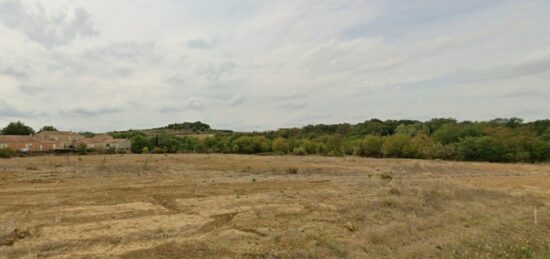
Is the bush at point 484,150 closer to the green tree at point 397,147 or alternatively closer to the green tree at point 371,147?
the green tree at point 397,147

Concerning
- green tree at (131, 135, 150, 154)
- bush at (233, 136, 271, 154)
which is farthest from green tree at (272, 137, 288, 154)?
green tree at (131, 135, 150, 154)

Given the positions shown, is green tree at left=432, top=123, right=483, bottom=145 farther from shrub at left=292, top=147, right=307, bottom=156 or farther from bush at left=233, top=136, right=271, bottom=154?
bush at left=233, top=136, right=271, bottom=154

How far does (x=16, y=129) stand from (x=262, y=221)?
9377 centimetres

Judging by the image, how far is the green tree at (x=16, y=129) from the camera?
8559 centimetres

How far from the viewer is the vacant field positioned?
9836 mm

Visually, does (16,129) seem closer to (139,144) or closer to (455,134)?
(139,144)

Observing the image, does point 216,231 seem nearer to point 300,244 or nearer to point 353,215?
point 300,244

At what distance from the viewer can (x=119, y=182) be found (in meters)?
21.8

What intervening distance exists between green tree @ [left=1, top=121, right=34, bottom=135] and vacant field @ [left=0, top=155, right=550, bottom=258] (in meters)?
77.1

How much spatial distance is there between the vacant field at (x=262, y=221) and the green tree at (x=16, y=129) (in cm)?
7715

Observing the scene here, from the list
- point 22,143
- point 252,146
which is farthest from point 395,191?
point 22,143

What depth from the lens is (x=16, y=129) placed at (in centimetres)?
8744

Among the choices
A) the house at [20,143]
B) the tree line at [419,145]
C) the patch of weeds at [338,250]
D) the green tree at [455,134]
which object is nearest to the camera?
the patch of weeds at [338,250]

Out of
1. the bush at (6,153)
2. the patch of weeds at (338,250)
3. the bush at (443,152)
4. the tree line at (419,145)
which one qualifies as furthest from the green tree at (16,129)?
the patch of weeds at (338,250)
